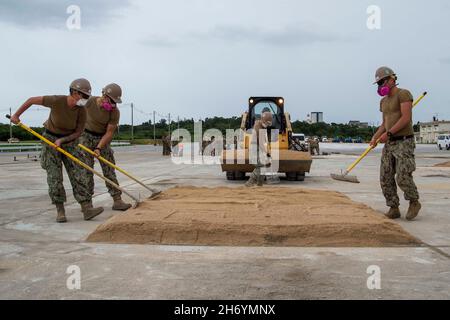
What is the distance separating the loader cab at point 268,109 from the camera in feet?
45.2

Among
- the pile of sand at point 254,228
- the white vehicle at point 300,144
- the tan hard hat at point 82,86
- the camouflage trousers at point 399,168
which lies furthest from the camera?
the white vehicle at point 300,144

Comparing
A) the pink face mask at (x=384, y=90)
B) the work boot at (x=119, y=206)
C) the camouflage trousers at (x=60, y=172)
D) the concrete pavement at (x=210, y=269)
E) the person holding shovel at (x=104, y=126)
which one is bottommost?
the concrete pavement at (x=210, y=269)

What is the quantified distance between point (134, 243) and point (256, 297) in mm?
1915

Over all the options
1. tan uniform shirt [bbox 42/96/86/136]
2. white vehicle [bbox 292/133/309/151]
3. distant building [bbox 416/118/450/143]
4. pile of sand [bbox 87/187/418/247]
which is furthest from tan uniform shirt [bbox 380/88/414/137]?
distant building [bbox 416/118/450/143]

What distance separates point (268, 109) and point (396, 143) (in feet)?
25.8

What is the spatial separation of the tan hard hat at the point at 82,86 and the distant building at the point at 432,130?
123353mm

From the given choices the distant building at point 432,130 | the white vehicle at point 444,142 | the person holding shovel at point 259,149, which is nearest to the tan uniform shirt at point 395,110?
the person holding shovel at point 259,149

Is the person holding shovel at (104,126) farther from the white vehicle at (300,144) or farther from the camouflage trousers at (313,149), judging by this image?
the camouflage trousers at (313,149)

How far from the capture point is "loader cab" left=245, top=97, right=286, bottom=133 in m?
13.8

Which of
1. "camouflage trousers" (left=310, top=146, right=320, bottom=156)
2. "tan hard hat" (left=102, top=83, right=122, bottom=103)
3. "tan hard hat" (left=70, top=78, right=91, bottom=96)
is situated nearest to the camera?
"tan hard hat" (left=70, top=78, right=91, bottom=96)

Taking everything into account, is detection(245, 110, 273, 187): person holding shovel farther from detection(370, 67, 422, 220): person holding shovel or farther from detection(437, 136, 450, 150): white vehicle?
detection(437, 136, 450, 150): white vehicle

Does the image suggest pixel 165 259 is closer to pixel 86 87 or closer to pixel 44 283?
pixel 44 283

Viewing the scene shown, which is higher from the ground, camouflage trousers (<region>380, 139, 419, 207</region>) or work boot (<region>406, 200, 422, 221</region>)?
camouflage trousers (<region>380, 139, 419, 207</region>)
